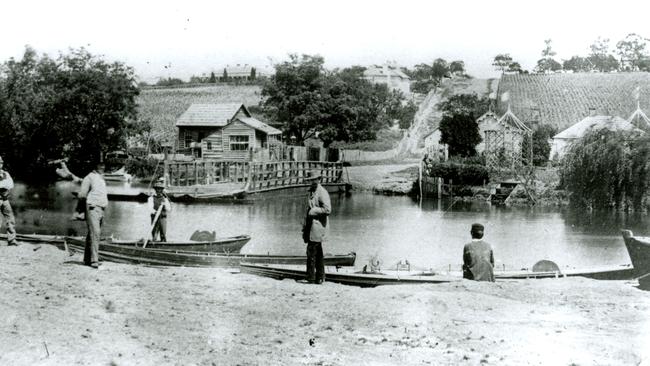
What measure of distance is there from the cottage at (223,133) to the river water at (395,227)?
13.2m

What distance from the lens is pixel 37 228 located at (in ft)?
103

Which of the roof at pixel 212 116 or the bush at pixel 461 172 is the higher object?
the roof at pixel 212 116

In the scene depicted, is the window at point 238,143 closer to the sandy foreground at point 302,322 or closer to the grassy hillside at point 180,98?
the grassy hillside at point 180,98

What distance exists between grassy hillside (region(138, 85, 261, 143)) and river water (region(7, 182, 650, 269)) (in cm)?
3017

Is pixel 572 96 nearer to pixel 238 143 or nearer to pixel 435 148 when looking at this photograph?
pixel 435 148

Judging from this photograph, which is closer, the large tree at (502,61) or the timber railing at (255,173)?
the timber railing at (255,173)

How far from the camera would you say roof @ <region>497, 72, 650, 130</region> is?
59094 mm

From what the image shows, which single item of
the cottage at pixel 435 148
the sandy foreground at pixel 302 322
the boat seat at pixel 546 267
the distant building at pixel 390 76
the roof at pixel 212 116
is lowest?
the boat seat at pixel 546 267

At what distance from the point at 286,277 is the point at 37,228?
20.0m

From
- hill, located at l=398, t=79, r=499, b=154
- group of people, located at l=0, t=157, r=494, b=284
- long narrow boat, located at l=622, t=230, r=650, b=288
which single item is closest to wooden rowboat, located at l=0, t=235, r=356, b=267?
group of people, located at l=0, t=157, r=494, b=284

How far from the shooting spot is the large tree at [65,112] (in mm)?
54906

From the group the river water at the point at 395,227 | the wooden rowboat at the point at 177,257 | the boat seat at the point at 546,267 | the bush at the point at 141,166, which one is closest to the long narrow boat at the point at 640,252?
the boat seat at the point at 546,267

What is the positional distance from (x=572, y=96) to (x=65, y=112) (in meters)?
44.0

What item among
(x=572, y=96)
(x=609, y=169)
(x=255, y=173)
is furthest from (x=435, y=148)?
(x=609, y=169)
